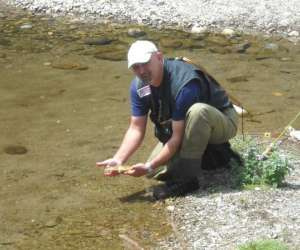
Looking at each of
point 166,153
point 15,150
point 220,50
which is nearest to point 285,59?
point 220,50

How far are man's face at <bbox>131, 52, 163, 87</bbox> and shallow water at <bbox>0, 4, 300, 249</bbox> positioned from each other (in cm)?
106

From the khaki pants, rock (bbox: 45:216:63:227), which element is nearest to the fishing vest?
the khaki pants

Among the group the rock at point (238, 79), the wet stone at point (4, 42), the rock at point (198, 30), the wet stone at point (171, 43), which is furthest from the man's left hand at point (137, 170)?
the rock at point (198, 30)

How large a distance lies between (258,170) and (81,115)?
2650 millimetres

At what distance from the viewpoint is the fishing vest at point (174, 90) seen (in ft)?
17.0

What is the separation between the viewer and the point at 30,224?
209 inches

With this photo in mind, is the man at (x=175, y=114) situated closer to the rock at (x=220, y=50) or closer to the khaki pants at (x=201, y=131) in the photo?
the khaki pants at (x=201, y=131)

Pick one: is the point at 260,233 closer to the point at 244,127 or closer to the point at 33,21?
the point at 244,127

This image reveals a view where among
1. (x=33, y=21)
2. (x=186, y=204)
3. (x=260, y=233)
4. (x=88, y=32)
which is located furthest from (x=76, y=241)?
(x=33, y=21)

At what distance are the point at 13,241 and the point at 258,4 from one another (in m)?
8.30

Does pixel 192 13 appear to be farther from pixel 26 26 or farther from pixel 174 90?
pixel 174 90

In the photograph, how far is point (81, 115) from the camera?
25.2 feet

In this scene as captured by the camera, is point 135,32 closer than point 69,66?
No

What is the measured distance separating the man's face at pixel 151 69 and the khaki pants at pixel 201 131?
1.19ft
